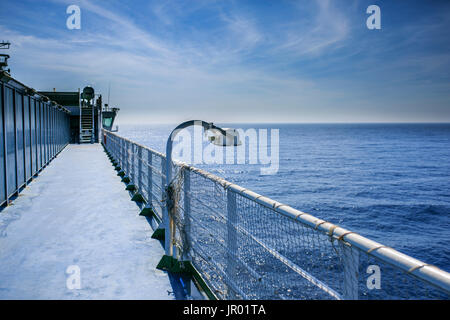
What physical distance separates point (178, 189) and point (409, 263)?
129 inches

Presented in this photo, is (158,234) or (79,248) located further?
(158,234)

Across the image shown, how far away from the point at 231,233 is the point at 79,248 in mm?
3113

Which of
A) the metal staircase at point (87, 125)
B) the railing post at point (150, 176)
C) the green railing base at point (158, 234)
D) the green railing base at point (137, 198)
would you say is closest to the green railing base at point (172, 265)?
the green railing base at point (158, 234)

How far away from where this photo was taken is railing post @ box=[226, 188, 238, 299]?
10.1ft

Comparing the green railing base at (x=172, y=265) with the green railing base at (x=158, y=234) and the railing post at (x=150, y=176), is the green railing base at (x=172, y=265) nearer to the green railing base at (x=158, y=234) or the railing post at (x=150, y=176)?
the green railing base at (x=158, y=234)

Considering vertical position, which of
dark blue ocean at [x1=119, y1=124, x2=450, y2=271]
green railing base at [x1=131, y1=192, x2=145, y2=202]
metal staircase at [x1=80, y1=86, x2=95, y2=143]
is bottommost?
dark blue ocean at [x1=119, y1=124, x2=450, y2=271]

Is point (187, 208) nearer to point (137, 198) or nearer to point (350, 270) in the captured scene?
point (350, 270)

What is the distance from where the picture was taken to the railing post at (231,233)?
3090 millimetres

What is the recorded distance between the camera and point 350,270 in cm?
178

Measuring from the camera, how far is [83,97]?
39.2 m

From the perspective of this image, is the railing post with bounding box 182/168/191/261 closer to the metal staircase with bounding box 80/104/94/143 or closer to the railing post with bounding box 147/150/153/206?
the railing post with bounding box 147/150/153/206

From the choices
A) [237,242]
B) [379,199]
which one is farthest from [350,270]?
[379,199]

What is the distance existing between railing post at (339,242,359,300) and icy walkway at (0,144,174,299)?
2481mm

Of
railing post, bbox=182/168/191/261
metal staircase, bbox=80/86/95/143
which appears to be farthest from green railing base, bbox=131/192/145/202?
metal staircase, bbox=80/86/95/143
